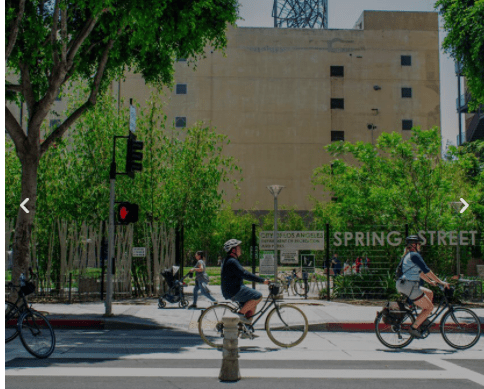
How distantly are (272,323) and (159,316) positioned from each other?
5.74 metres

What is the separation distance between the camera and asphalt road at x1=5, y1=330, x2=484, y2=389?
24.3 ft

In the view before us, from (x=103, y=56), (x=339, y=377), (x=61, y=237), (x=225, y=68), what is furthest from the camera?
(x=225, y=68)

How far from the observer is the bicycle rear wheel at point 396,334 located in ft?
33.8

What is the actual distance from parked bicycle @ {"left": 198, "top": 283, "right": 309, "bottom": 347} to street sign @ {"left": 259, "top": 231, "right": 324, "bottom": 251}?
885 centimetres

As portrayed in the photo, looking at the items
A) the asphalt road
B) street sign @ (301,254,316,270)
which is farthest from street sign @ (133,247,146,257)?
the asphalt road

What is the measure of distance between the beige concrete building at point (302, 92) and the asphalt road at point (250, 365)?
49.2m

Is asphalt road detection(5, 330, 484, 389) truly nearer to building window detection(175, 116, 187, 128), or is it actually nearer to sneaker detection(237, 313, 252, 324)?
sneaker detection(237, 313, 252, 324)

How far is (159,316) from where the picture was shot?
1513 cm

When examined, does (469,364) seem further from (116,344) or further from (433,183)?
(433,183)

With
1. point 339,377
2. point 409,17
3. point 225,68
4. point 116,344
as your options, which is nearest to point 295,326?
point 339,377

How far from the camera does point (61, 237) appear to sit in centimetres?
1927

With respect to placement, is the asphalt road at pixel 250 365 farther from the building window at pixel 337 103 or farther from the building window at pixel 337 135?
the building window at pixel 337 103

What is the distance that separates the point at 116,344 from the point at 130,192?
10526 mm

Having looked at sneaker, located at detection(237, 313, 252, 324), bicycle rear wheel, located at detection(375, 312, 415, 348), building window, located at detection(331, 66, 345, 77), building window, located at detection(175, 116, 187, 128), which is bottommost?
bicycle rear wheel, located at detection(375, 312, 415, 348)
